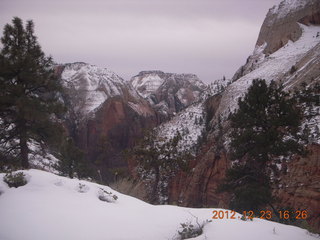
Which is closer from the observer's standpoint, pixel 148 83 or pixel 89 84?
pixel 89 84

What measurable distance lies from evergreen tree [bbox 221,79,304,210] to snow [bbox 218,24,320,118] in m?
10.9

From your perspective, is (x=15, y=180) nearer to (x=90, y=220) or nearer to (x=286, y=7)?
(x=90, y=220)

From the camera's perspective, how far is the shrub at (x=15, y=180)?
563 centimetres

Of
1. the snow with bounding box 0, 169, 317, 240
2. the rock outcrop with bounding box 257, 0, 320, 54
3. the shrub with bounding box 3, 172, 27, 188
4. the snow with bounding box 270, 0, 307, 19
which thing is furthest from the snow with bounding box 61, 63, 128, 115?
the snow with bounding box 0, 169, 317, 240

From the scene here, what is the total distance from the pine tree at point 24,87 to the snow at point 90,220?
17.8 feet

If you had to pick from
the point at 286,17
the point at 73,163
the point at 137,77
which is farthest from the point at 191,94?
the point at 73,163

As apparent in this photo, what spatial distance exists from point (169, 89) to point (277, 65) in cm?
5416

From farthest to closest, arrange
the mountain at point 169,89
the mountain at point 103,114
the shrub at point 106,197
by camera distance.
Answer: the mountain at point 169,89, the mountain at point 103,114, the shrub at point 106,197

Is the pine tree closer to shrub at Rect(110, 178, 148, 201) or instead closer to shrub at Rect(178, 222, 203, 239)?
shrub at Rect(110, 178, 148, 201)

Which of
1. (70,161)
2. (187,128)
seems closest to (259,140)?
(187,128)

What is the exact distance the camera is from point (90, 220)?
471 cm

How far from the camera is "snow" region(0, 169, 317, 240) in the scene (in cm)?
412

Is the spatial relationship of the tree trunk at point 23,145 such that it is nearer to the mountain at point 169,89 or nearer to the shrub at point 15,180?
the shrub at point 15,180

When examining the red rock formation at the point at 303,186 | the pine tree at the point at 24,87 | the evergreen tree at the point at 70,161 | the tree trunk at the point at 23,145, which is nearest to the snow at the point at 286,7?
the red rock formation at the point at 303,186
